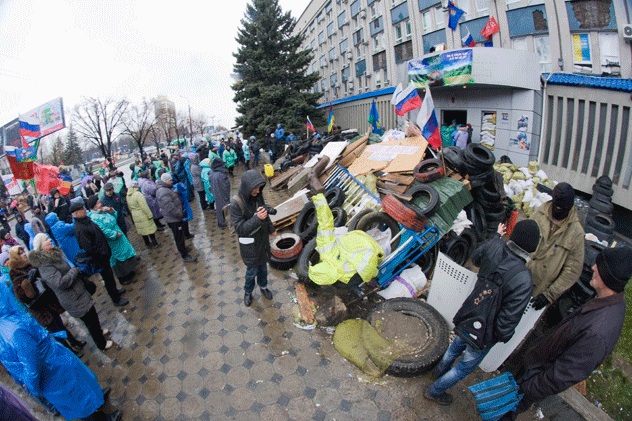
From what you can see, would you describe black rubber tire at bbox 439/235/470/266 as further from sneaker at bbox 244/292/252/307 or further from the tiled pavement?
sneaker at bbox 244/292/252/307

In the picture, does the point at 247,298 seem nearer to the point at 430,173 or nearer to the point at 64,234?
the point at 64,234

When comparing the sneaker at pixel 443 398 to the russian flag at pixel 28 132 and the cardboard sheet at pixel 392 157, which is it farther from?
the russian flag at pixel 28 132

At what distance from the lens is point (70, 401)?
114 inches

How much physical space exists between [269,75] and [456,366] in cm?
2154

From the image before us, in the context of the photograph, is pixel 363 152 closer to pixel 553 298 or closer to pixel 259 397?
pixel 553 298

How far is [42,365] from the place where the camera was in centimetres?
273

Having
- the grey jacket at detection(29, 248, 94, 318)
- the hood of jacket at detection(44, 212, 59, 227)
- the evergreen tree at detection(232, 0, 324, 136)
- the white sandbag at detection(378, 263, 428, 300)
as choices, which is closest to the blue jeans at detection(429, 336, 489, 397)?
the white sandbag at detection(378, 263, 428, 300)

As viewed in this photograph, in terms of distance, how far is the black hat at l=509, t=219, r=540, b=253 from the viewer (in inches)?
99.7

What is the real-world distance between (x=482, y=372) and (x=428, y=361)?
0.76m

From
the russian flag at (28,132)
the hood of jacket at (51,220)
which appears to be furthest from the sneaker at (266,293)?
the russian flag at (28,132)

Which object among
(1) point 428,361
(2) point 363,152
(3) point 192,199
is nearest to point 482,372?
(1) point 428,361

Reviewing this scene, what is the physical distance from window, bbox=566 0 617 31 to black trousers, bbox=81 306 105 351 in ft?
49.7

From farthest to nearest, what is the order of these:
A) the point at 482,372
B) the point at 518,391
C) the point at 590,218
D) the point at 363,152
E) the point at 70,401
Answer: the point at 363,152
the point at 590,218
the point at 482,372
the point at 70,401
the point at 518,391

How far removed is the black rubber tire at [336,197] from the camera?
22.4ft
